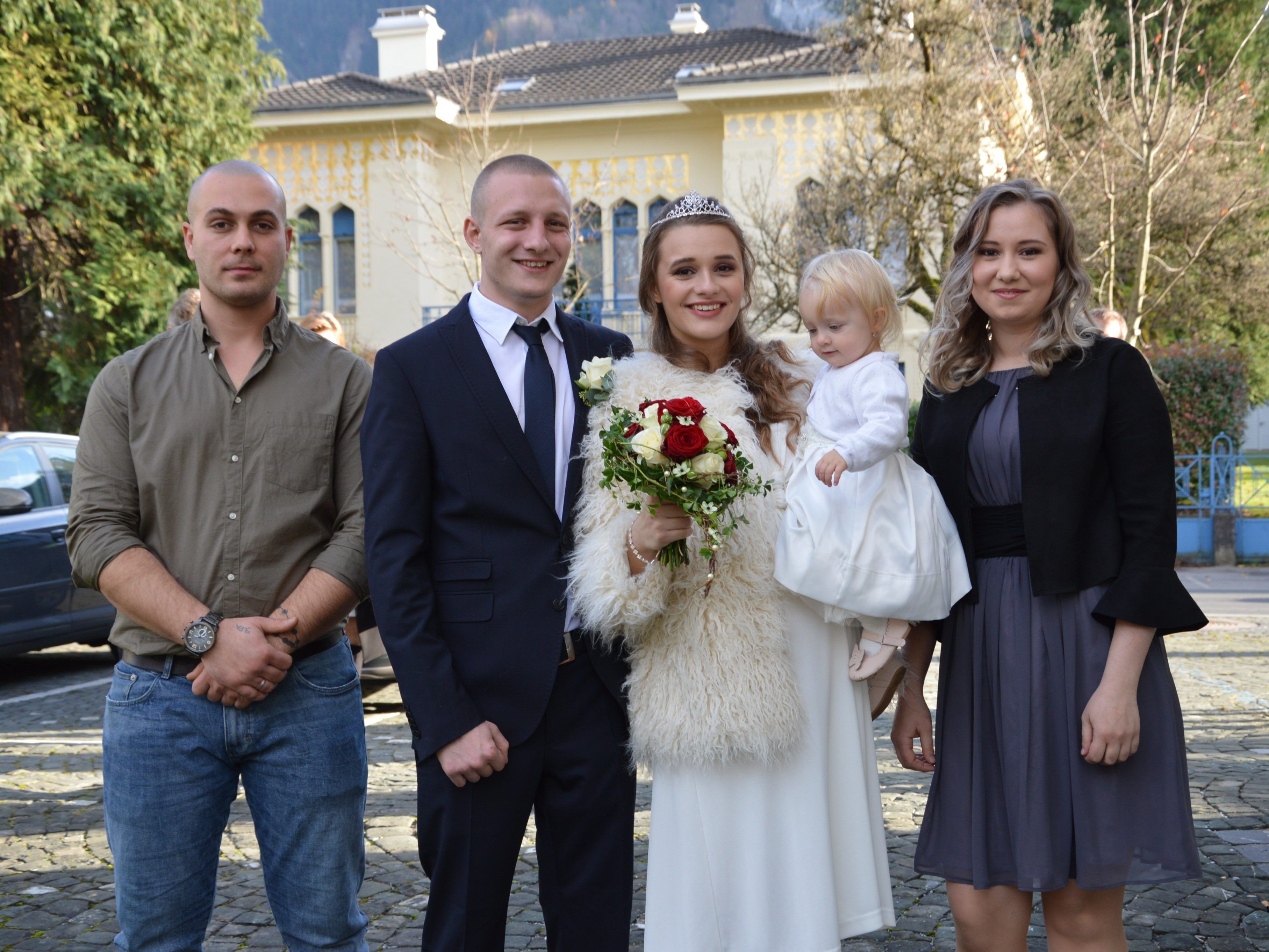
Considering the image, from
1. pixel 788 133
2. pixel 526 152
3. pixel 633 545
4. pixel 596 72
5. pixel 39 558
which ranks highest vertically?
pixel 596 72

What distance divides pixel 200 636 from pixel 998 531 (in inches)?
82.2

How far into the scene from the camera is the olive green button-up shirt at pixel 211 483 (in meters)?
2.87

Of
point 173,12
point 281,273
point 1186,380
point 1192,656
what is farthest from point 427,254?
point 281,273

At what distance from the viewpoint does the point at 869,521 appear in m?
2.85

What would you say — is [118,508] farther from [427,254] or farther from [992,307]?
[427,254]

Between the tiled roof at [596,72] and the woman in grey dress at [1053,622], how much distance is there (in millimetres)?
19632

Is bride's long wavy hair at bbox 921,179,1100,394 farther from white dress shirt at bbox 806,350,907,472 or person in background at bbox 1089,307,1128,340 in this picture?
person in background at bbox 1089,307,1128,340

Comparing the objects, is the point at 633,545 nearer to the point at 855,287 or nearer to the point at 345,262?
the point at 855,287

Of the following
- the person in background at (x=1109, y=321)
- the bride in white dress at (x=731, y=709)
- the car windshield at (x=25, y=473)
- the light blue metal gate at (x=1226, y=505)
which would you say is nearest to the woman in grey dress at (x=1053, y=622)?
the bride in white dress at (x=731, y=709)

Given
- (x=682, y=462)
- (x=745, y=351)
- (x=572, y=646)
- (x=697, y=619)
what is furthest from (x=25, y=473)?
(x=682, y=462)

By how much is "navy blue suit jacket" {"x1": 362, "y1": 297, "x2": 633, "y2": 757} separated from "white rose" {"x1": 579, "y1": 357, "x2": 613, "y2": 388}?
224 mm

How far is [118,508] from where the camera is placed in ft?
9.40

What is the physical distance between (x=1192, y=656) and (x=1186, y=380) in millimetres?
8840

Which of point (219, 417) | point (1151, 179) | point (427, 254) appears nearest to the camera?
point (219, 417)
